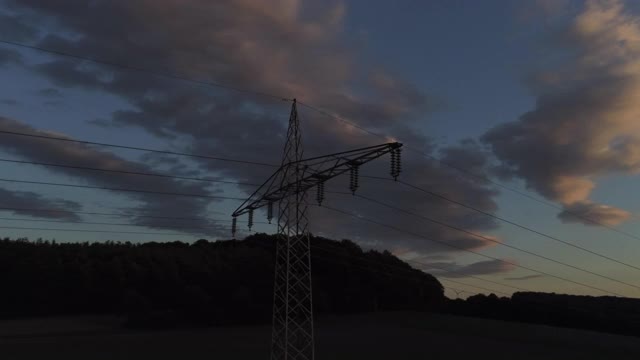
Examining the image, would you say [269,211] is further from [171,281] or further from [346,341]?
[171,281]

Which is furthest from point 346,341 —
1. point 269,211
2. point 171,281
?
point 269,211

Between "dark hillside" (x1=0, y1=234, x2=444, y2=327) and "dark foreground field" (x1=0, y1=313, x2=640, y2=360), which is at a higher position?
"dark hillside" (x1=0, y1=234, x2=444, y2=327)

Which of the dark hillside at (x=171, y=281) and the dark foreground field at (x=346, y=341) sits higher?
the dark hillside at (x=171, y=281)

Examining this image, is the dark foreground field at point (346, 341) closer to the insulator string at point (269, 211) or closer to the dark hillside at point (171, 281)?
the dark hillside at point (171, 281)

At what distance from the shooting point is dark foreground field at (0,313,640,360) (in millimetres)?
73438

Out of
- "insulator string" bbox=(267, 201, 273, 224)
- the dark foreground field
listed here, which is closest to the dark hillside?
the dark foreground field

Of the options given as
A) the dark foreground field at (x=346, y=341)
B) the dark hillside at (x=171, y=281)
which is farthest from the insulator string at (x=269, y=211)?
the dark hillside at (x=171, y=281)

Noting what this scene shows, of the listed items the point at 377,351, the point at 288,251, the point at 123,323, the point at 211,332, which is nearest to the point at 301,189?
the point at 288,251

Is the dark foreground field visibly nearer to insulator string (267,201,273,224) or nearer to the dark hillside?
the dark hillside

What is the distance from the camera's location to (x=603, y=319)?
375 feet

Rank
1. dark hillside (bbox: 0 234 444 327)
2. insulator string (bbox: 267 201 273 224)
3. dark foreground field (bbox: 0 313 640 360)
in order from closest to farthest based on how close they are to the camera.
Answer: insulator string (bbox: 267 201 273 224) < dark foreground field (bbox: 0 313 640 360) < dark hillside (bbox: 0 234 444 327)

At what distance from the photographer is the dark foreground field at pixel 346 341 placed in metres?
73.4

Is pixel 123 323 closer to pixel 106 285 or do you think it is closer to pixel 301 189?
pixel 106 285

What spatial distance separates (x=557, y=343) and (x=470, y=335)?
45.2ft
